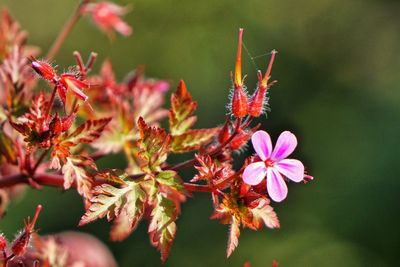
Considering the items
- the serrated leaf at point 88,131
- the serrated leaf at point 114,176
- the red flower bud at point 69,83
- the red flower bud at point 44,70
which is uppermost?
the red flower bud at point 44,70

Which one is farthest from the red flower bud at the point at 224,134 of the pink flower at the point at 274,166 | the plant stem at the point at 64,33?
the plant stem at the point at 64,33

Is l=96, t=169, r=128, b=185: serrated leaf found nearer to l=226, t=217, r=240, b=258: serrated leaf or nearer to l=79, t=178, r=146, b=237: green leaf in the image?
l=79, t=178, r=146, b=237: green leaf

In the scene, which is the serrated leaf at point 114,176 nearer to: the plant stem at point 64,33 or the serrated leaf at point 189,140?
the serrated leaf at point 189,140

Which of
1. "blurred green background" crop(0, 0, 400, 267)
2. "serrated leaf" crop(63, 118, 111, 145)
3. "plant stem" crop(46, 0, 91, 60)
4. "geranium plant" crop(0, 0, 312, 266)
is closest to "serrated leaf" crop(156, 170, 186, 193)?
"geranium plant" crop(0, 0, 312, 266)

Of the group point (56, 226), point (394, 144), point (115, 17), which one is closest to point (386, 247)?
point (394, 144)

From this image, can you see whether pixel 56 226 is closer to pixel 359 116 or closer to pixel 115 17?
pixel 359 116

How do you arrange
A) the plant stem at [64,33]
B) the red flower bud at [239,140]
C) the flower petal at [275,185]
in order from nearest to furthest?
the flower petal at [275,185]
the red flower bud at [239,140]
the plant stem at [64,33]
